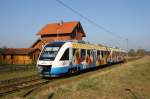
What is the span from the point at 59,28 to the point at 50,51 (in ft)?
155

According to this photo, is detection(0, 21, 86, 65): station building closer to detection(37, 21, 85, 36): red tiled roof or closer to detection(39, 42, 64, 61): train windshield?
detection(37, 21, 85, 36): red tiled roof

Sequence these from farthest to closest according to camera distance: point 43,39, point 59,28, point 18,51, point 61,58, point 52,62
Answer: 1. point 59,28
2. point 43,39
3. point 18,51
4. point 61,58
5. point 52,62

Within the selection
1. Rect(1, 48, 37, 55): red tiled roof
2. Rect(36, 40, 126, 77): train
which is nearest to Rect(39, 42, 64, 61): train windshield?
Rect(36, 40, 126, 77): train

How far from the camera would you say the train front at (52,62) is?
784 inches

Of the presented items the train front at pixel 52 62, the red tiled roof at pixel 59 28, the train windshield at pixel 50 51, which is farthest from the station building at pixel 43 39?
the train front at pixel 52 62

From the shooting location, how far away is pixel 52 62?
19.9 meters

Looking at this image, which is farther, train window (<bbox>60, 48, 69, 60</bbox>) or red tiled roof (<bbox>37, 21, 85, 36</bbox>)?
red tiled roof (<bbox>37, 21, 85, 36</bbox>)

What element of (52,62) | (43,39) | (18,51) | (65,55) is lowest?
(52,62)

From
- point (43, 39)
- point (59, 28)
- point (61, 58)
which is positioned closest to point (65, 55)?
point (61, 58)

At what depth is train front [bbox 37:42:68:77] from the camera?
19902 mm

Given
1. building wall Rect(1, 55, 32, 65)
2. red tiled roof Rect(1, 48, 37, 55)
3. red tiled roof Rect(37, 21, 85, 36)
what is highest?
red tiled roof Rect(37, 21, 85, 36)

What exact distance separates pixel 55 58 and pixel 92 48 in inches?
355

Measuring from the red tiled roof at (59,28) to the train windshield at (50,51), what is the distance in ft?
138

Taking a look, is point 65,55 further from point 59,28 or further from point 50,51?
point 59,28
